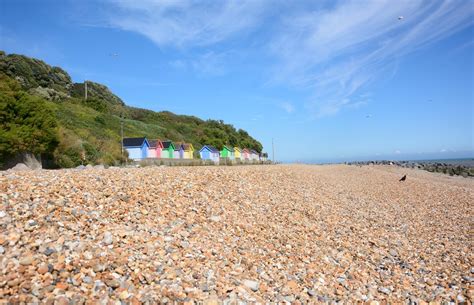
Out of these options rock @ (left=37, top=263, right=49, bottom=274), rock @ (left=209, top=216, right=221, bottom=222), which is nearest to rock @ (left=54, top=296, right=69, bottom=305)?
rock @ (left=37, top=263, right=49, bottom=274)

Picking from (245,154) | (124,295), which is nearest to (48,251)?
(124,295)

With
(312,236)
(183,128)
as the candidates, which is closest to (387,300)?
(312,236)

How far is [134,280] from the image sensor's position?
4.96 metres

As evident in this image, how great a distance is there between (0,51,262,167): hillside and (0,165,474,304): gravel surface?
1453 centimetres

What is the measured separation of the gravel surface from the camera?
4789mm

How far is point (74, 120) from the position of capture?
44.9 m

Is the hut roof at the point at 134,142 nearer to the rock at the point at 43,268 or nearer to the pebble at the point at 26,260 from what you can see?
the pebble at the point at 26,260

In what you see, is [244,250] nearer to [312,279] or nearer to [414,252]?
[312,279]

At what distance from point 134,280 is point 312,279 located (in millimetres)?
3358

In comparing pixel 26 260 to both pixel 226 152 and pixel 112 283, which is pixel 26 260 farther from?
pixel 226 152

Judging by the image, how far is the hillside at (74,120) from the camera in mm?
20938

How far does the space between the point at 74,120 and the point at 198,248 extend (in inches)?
1760

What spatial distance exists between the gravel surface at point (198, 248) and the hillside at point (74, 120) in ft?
47.7

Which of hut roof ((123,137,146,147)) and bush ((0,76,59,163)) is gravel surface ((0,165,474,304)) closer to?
bush ((0,76,59,163))
